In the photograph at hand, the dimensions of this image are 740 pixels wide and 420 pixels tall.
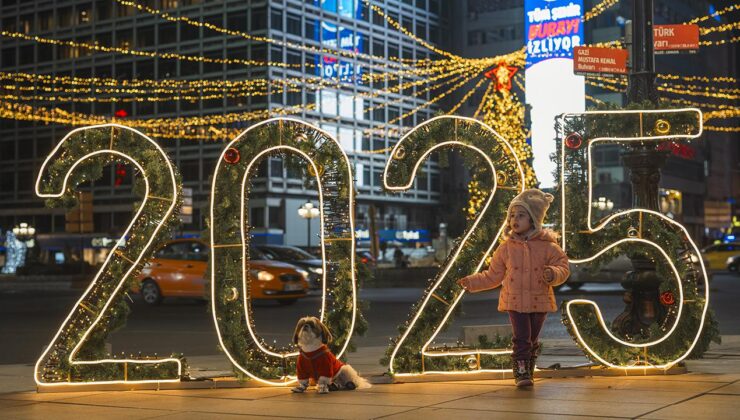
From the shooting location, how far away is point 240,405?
8.91m

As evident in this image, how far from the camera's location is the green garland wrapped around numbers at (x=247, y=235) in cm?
1023

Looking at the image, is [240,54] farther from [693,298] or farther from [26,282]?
[693,298]

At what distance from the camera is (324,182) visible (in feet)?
34.5

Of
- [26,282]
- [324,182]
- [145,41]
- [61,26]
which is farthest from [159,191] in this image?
[61,26]

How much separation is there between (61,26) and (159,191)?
81.9 meters

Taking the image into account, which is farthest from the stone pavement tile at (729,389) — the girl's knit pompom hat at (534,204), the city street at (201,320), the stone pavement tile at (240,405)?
the city street at (201,320)

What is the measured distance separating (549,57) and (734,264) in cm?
1302

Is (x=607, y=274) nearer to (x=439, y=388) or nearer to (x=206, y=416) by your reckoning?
(x=439, y=388)

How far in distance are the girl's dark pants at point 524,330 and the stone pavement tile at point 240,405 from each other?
5.06 ft

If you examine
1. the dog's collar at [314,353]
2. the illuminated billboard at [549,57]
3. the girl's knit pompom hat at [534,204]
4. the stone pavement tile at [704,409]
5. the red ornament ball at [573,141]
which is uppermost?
the illuminated billboard at [549,57]

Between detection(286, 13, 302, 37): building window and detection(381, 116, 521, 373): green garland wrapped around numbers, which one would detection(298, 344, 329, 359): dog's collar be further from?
detection(286, 13, 302, 37): building window

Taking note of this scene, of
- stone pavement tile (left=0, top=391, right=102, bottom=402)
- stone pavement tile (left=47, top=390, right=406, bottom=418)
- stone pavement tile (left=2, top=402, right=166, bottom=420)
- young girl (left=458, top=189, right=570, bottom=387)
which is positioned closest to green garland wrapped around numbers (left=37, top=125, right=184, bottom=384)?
stone pavement tile (left=0, top=391, right=102, bottom=402)

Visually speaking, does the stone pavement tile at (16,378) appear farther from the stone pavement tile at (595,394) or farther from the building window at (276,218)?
the building window at (276,218)

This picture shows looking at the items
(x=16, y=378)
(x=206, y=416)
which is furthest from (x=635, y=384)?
(x=16, y=378)
